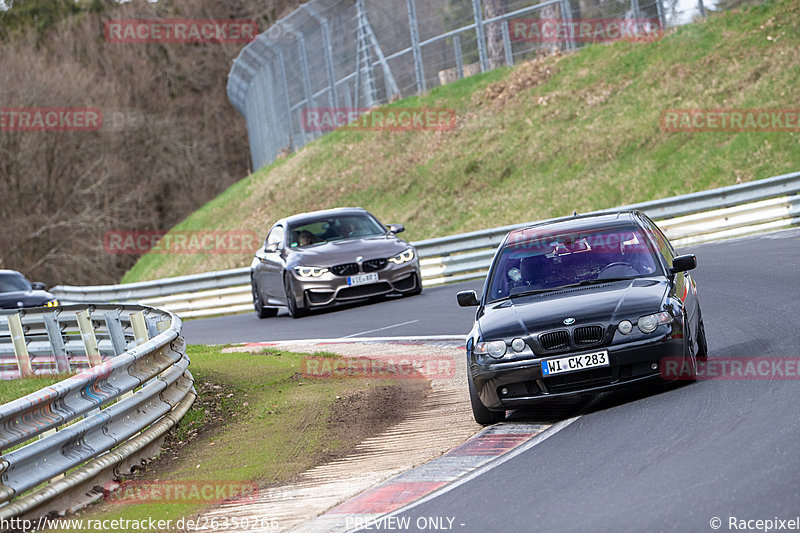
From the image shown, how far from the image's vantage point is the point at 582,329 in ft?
26.4

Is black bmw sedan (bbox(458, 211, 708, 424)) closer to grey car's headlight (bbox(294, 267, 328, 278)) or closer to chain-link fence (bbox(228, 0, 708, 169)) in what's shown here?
grey car's headlight (bbox(294, 267, 328, 278))

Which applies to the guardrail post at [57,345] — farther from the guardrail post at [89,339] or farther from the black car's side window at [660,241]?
the black car's side window at [660,241]

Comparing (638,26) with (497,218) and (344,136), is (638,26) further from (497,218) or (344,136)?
(344,136)

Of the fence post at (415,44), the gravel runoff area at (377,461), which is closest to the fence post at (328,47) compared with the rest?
the fence post at (415,44)

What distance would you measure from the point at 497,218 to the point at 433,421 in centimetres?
1946

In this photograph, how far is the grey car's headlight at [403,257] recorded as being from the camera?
18609 millimetres

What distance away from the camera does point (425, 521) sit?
607cm

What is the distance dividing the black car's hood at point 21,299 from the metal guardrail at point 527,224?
3621 millimetres

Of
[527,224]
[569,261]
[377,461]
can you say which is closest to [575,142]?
[527,224]

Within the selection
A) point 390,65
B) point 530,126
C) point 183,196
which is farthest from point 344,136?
point 183,196

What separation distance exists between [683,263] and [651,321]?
1138mm

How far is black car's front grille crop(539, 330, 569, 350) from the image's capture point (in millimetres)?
8055

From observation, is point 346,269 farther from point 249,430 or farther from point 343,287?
point 249,430

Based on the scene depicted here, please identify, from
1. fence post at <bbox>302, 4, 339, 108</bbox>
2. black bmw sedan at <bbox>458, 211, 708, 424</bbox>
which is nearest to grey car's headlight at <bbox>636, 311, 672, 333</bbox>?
black bmw sedan at <bbox>458, 211, 708, 424</bbox>
